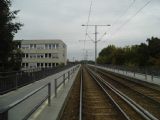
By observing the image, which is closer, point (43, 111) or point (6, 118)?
point (6, 118)

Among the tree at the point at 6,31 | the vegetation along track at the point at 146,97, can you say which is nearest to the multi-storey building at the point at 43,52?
the vegetation along track at the point at 146,97

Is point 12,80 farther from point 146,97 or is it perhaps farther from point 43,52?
point 43,52

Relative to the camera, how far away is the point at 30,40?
116375 mm

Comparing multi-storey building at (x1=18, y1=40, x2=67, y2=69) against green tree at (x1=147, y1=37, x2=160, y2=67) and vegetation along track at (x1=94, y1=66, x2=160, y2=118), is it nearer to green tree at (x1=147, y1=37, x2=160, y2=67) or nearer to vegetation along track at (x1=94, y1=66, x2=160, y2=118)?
green tree at (x1=147, y1=37, x2=160, y2=67)

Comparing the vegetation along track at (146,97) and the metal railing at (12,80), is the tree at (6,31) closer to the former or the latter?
the metal railing at (12,80)

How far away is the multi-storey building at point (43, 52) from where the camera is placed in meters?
112

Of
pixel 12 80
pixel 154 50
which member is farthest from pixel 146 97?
pixel 154 50

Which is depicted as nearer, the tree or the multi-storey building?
the tree

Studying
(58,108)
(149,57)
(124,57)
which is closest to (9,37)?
(58,108)

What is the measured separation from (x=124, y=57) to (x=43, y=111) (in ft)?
297

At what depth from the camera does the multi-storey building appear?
4395 inches

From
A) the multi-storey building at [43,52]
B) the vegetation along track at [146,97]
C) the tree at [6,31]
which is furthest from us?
the multi-storey building at [43,52]

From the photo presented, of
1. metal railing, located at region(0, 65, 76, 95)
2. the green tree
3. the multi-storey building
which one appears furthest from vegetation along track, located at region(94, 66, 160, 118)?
the multi-storey building

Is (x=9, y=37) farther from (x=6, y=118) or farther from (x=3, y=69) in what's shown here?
(x=6, y=118)
